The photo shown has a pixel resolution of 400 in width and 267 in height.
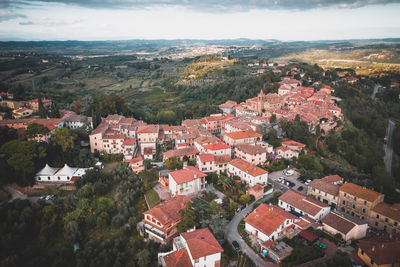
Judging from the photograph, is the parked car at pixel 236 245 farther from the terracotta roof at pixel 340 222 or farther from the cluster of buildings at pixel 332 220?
the terracotta roof at pixel 340 222

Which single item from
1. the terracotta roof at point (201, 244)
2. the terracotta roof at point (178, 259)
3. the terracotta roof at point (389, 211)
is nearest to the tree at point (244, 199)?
the terracotta roof at point (201, 244)

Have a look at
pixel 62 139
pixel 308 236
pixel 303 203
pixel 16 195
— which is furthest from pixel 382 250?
pixel 62 139

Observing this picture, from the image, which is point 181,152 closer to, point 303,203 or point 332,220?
point 303,203

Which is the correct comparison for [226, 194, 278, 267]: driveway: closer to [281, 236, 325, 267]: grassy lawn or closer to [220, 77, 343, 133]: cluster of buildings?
[281, 236, 325, 267]: grassy lawn

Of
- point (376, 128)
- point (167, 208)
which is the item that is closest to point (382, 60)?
point (376, 128)

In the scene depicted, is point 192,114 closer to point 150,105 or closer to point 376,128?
point 150,105

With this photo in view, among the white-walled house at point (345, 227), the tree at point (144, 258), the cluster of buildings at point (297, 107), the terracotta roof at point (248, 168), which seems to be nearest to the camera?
the tree at point (144, 258)

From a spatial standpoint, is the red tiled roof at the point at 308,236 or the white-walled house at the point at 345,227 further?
the white-walled house at the point at 345,227
